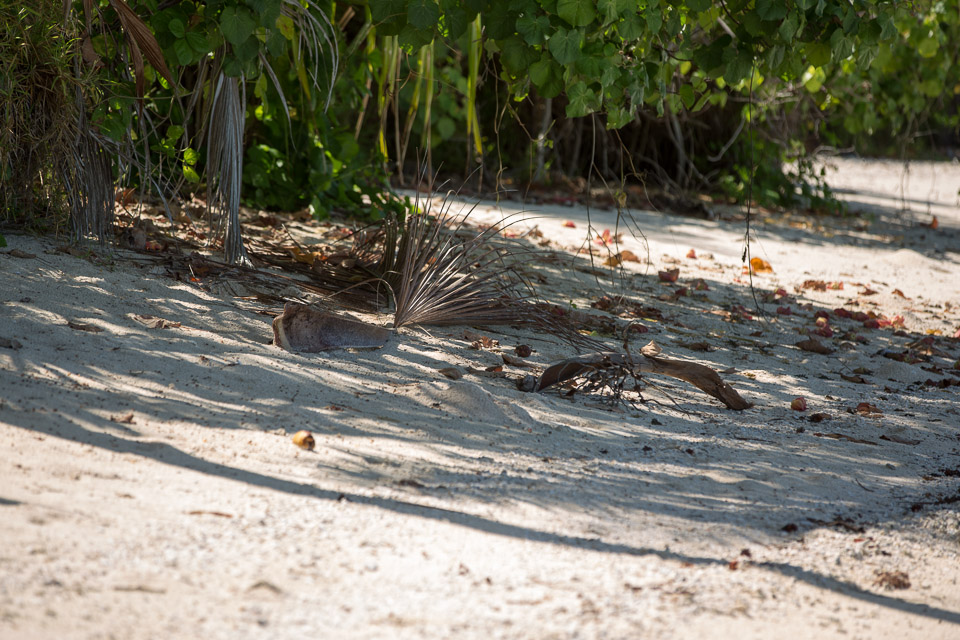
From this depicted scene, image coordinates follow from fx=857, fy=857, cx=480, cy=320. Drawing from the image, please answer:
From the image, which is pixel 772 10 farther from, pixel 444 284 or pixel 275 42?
pixel 275 42

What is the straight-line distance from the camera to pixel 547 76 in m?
2.68

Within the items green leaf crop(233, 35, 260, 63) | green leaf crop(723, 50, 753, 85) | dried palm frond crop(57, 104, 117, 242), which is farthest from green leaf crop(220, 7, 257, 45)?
green leaf crop(723, 50, 753, 85)

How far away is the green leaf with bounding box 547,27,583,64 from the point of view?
2533 mm

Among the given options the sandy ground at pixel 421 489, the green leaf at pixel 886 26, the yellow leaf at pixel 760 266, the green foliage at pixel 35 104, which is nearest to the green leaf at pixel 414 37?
the sandy ground at pixel 421 489

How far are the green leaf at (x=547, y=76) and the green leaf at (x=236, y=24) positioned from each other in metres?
0.88

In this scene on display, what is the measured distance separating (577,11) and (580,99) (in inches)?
11.6

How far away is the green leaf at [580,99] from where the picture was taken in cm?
270

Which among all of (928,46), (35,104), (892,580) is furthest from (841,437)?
(928,46)

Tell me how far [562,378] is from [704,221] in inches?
165

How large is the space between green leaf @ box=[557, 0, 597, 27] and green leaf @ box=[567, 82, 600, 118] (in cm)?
24

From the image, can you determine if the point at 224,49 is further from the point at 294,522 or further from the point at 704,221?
the point at 704,221

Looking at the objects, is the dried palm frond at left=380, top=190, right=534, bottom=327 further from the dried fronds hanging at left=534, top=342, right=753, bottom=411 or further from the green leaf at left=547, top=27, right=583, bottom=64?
the green leaf at left=547, top=27, right=583, bottom=64

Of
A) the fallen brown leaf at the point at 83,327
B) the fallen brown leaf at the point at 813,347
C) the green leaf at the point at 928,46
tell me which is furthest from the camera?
the green leaf at the point at 928,46

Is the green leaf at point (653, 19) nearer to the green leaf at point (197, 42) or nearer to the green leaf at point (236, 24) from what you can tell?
the green leaf at point (236, 24)
